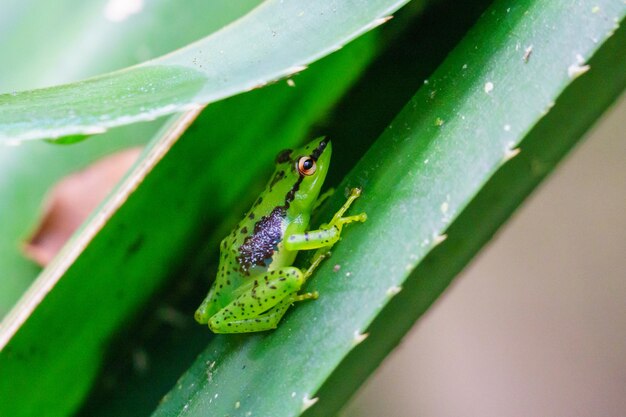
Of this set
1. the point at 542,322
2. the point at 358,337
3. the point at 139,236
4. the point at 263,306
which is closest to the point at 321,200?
the point at 263,306

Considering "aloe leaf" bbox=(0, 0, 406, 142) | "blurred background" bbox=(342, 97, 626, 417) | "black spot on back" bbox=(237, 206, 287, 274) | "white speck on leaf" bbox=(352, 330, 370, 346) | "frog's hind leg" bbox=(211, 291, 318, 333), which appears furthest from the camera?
"blurred background" bbox=(342, 97, 626, 417)

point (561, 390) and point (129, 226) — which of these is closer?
point (129, 226)

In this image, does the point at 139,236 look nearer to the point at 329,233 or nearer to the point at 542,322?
the point at 329,233

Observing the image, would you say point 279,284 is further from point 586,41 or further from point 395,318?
point 586,41

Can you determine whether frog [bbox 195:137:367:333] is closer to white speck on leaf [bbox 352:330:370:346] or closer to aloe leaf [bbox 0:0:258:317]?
white speck on leaf [bbox 352:330:370:346]

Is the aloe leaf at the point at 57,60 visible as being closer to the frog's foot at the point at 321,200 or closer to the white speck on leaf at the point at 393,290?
the frog's foot at the point at 321,200

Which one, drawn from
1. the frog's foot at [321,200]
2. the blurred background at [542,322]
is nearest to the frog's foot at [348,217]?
the frog's foot at [321,200]

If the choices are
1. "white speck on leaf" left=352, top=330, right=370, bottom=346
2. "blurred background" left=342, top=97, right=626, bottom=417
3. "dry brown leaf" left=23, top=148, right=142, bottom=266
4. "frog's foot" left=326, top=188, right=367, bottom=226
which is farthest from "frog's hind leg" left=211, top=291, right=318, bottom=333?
"blurred background" left=342, top=97, right=626, bottom=417

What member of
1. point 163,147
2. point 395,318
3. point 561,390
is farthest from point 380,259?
point 561,390
